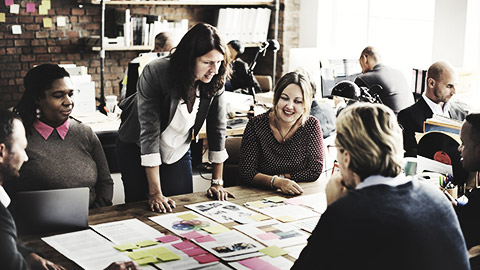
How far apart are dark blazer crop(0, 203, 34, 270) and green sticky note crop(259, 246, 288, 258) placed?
787 mm

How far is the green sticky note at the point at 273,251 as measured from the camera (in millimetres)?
2039

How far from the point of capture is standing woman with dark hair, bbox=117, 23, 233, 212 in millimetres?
2535

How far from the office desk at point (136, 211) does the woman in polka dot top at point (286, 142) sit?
96mm

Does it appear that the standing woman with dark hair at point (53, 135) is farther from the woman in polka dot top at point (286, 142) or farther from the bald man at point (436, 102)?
the bald man at point (436, 102)

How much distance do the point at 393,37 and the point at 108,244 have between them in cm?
486

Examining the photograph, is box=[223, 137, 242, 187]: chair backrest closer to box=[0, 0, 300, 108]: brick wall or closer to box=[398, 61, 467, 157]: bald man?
box=[398, 61, 467, 157]: bald man

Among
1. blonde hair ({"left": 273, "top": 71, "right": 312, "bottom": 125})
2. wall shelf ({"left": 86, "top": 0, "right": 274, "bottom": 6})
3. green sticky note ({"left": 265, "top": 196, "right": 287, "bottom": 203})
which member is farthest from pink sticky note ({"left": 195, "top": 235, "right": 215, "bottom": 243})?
wall shelf ({"left": 86, "top": 0, "right": 274, "bottom": 6})

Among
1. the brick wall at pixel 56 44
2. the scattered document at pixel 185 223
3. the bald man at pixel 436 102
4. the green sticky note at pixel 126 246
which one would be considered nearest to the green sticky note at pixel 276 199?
the scattered document at pixel 185 223

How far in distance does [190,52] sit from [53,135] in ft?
2.22

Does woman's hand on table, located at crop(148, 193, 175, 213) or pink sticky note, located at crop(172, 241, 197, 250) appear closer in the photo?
pink sticky note, located at crop(172, 241, 197, 250)

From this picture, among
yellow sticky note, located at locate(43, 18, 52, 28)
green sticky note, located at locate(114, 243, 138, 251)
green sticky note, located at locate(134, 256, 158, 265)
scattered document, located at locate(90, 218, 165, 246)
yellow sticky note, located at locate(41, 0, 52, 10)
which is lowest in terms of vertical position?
green sticky note, located at locate(134, 256, 158, 265)

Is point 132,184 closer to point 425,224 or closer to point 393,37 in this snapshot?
point 425,224

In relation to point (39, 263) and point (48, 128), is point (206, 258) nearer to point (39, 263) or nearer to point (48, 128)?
point (39, 263)

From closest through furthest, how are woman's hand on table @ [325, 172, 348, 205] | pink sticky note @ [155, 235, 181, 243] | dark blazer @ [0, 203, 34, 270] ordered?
dark blazer @ [0, 203, 34, 270], woman's hand on table @ [325, 172, 348, 205], pink sticky note @ [155, 235, 181, 243]
